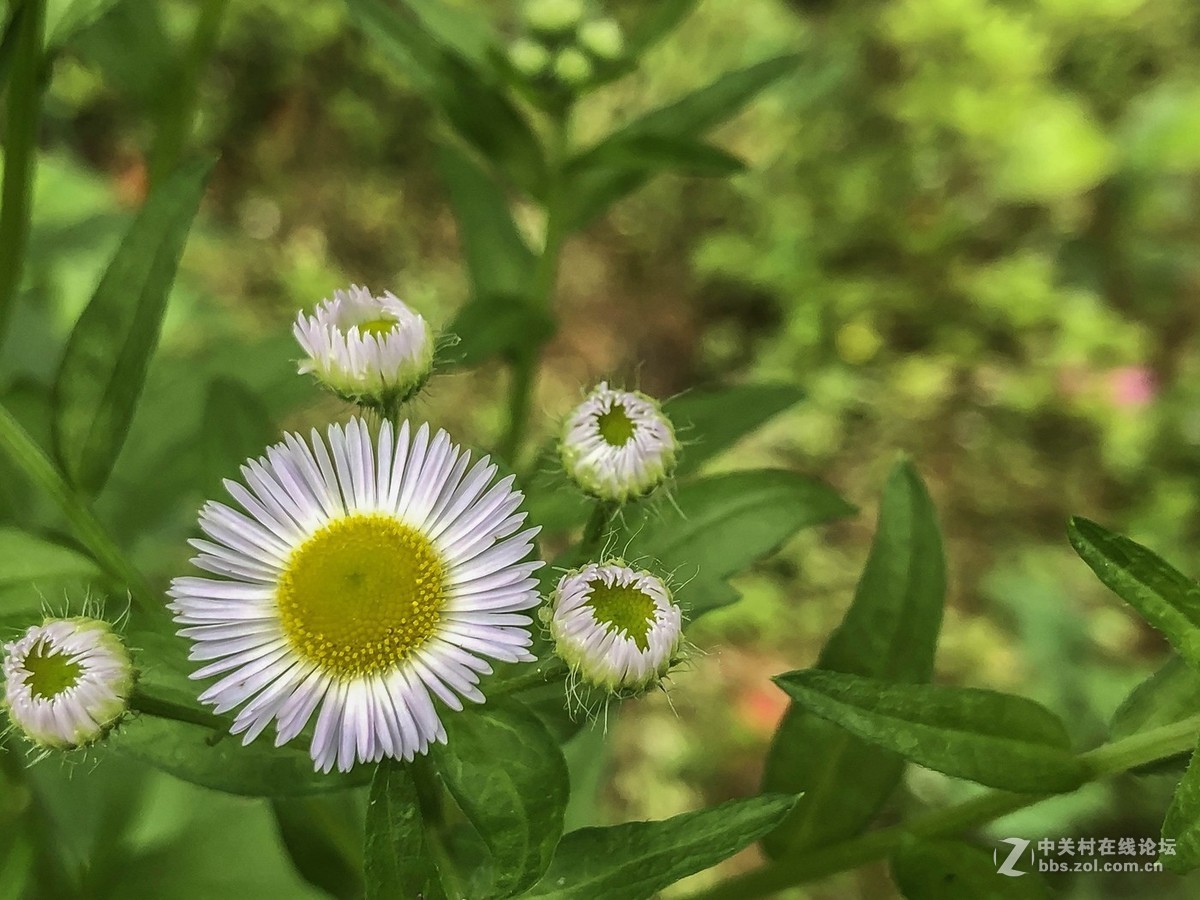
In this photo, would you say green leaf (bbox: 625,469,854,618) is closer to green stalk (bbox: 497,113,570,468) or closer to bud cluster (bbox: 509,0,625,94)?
green stalk (bbox: 497,113,570,468)

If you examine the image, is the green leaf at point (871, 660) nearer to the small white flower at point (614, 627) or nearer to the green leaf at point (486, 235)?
the small white flower at point (614, 627)

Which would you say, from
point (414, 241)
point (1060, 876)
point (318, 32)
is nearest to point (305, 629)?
point (1060, 876)

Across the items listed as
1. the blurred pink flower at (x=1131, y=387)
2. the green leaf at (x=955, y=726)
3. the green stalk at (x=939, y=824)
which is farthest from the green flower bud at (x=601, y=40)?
the blurred pink flower at (x=1131, y=387)

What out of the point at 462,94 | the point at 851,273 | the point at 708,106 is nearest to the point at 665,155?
the point at 708,106

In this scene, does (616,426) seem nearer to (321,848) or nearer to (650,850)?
(650,850)

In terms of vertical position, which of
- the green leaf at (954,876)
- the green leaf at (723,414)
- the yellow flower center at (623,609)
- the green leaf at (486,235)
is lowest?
the green leaf at (954,876)

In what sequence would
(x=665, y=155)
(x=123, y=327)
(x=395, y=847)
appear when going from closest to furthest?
(x=395, y=847) < (x=123, y=327) < (x=665, y=155)
